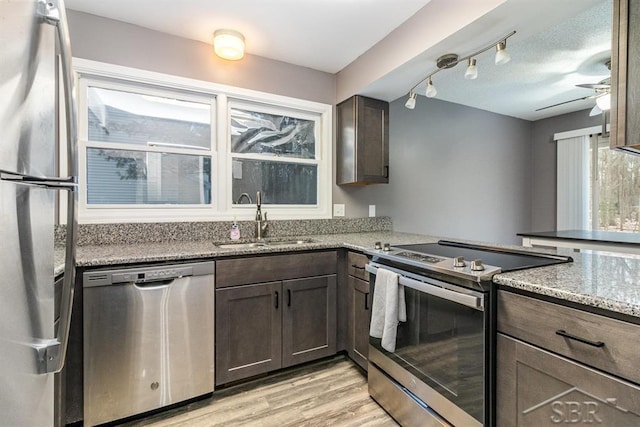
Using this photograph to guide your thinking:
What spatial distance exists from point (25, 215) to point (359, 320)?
185cm

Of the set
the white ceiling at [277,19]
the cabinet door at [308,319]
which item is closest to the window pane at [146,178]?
the white ceiling at [277,19]

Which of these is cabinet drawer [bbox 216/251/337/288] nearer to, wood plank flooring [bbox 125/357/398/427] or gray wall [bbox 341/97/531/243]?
wood plank flooring [bbox 125/357/398/427]

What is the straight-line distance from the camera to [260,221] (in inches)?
97.6

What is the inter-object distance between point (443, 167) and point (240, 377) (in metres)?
3.01

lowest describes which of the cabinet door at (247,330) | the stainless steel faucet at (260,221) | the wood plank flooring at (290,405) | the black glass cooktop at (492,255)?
the wood plank flooring at (290,405)

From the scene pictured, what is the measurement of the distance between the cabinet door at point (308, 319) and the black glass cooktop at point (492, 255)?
0.68 m

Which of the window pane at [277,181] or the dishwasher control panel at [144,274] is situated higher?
the window pane at [277,181]

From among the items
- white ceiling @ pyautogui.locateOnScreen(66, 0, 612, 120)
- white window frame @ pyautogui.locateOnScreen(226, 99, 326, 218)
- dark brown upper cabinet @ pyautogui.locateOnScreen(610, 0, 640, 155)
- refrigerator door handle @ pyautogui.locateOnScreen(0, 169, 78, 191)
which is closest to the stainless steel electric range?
dark brown upper cabinet @ pyautogui.locateOnScreen(610, 0, 640, 155)

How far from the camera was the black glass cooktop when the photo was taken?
1.40 m

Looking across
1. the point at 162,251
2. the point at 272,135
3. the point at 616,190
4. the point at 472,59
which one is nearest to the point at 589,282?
the point at 472,59

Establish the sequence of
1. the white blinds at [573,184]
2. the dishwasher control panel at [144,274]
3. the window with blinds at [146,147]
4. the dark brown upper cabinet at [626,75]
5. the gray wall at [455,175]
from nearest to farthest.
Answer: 1. the dark brown upper cabinet at [626,75]
2. the dishwasher control panel at [144,274]
3. the window with blinds at [146,147]
4. the gray wall at [455,175]
5. the white blinds at [573,184]

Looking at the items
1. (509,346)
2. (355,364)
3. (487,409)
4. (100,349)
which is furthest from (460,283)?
(100,349)

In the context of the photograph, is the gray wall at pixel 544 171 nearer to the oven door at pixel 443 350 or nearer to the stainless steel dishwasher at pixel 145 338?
the oven door at pixel 443 350

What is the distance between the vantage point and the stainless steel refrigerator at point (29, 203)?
0.53 m
